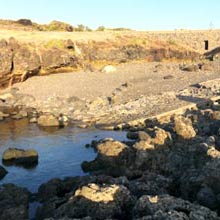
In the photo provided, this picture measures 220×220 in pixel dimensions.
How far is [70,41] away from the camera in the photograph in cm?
5897

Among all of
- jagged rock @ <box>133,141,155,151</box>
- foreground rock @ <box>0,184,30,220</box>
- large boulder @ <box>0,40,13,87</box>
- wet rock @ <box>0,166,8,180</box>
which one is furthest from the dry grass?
foreground rock @ <box>0,184,30,220</box>

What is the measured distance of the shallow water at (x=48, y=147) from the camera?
24.8 meters

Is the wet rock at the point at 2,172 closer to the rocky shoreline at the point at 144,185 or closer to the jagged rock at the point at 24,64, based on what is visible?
the rocky shoreline at the point at 144,185

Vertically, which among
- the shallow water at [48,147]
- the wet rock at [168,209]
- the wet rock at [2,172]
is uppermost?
the wet rock at [168,209]

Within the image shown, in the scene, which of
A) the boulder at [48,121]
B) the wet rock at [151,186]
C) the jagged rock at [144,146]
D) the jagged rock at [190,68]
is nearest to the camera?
the wet rock at [151,186]

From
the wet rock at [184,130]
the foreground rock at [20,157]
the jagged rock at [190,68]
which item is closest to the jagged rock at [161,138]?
the wet rock at [184,130]

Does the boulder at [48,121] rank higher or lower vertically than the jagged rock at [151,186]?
lower

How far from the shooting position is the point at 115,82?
5256cm

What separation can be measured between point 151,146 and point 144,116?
13.9 meters

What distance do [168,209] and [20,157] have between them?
54.5ft

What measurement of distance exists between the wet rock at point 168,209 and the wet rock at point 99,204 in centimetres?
87

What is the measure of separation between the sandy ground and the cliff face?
1.34m

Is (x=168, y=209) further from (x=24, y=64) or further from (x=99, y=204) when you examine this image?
A: (x=24, y=64)

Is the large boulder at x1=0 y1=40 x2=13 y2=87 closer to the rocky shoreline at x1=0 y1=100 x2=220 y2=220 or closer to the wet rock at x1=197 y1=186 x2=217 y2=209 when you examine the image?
the rocky shoreline at x1=0 y1=100 x2=220 y2=220
